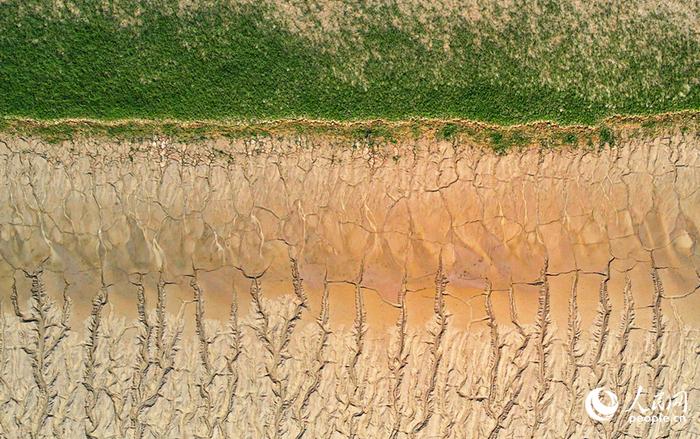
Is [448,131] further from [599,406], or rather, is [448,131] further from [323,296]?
[599,406]

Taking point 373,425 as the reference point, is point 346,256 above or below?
above

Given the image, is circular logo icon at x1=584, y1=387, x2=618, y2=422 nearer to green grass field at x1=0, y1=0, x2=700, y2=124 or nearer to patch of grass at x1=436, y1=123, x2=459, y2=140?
green grass field at x1=0, y1=0, x2=700, y2=124

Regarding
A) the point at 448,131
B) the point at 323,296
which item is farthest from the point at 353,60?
the point at 323,296

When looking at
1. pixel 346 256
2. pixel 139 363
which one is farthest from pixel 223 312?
pixel 346 256

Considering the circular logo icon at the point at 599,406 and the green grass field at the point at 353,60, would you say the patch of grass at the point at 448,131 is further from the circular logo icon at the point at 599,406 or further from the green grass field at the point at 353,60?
the circular logo icon at the point at 599,406

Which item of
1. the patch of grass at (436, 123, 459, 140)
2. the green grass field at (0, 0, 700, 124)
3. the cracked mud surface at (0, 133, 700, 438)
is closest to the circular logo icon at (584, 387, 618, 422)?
the cracked mud surface at (0, 133, 700, 438)

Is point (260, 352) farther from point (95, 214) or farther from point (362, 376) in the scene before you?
point (95, 214)
